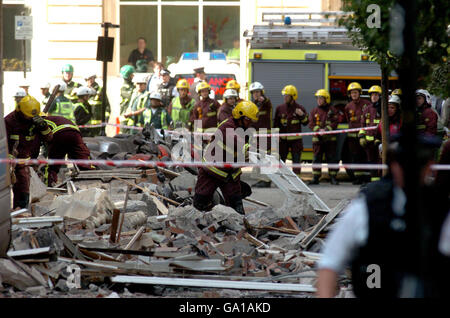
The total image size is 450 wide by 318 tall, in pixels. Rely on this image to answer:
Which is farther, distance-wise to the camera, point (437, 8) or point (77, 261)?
point (437, 8)

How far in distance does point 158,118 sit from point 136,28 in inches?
346

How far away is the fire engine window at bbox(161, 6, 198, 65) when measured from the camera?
24078 mm

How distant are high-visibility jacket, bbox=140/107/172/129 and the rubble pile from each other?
5.08m

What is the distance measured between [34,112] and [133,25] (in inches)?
540

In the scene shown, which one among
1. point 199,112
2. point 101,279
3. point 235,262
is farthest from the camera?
point 199,112

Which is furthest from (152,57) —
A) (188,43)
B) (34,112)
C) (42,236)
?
(42,236)

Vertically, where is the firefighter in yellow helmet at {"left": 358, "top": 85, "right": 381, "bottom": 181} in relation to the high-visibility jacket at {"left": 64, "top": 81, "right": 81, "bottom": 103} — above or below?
below

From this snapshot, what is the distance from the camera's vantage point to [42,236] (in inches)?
299

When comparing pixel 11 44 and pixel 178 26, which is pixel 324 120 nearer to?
pixel 178 26

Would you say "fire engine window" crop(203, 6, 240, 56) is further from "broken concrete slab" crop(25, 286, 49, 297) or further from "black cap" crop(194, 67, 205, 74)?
"broken concrete slab" crop(25, 286, 49, 297)

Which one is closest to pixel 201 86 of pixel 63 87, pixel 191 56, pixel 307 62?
pixel 307 62

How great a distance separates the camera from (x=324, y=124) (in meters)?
16.0

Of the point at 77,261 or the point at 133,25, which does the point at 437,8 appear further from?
the point at 133,25

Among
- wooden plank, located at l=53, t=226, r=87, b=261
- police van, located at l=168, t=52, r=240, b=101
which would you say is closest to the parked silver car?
wooden plank, located at l=53, t=226, r=87, b=261
